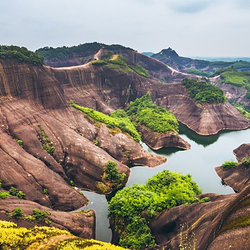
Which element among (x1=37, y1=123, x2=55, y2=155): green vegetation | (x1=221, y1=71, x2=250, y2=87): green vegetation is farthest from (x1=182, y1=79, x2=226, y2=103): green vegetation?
(x1=37, y1=123, x2=55, y2=155): green vegetation

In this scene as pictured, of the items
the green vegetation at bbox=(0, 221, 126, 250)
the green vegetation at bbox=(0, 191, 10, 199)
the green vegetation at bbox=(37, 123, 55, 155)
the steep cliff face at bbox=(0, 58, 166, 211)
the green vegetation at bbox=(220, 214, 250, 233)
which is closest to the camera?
the green vegetation at bbox=(220, 214, 250, 233)

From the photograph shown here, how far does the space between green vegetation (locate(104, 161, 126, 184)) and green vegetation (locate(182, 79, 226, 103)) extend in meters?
49.3

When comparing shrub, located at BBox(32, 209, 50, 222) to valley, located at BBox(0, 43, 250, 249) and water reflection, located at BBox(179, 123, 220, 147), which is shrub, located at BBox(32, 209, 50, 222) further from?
water reflection, located at BBox(179, 123, 220, 147)

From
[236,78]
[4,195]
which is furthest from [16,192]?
[236,78]

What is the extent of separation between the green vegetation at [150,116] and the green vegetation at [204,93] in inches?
541

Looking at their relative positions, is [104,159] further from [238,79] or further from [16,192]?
[238,79]

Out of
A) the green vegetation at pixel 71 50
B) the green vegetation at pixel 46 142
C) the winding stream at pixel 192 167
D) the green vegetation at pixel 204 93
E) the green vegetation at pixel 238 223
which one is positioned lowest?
the winding stream at pixel 192 167

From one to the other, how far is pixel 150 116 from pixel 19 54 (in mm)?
40305

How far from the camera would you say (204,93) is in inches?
2992

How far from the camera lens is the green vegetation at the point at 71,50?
441ft

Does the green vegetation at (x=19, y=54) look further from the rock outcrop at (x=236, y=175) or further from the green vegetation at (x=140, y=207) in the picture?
the rock outcrop at (x=236, y=175)

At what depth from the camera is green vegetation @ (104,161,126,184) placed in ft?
121

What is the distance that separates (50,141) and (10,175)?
10.8m

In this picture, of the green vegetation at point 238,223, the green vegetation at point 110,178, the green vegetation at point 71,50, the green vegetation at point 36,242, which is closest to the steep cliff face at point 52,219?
the green vegetation at point 36,242
